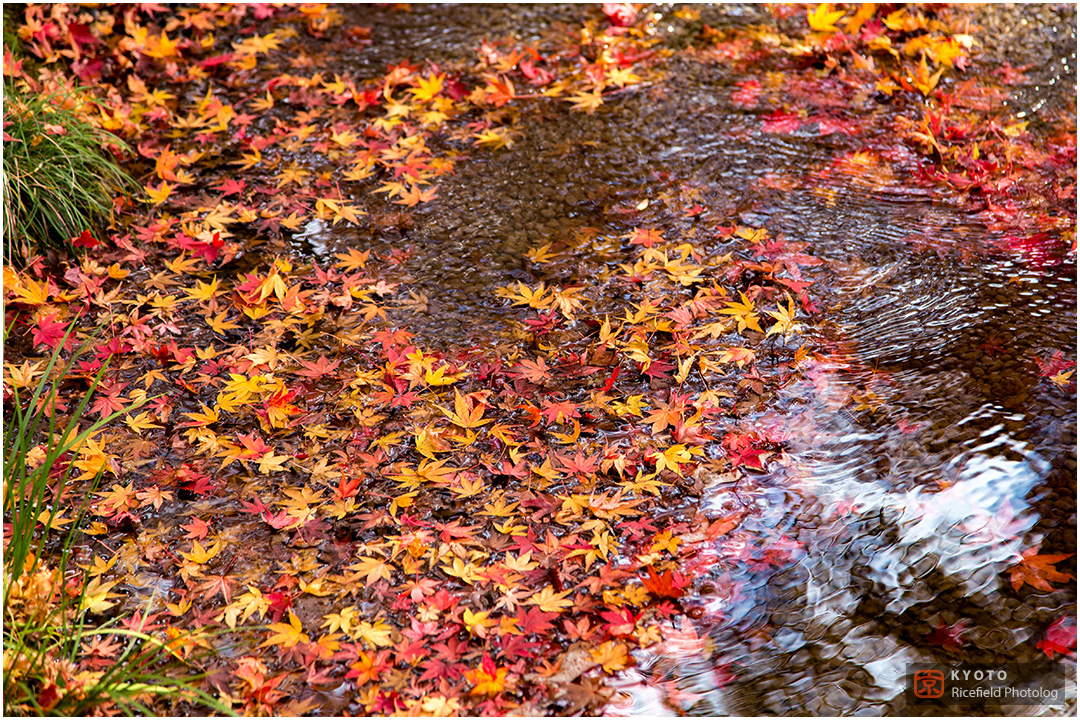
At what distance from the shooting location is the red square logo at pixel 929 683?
6.68 feet

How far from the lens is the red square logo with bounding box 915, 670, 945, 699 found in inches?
80.1

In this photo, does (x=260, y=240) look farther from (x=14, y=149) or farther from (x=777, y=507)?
A: (x=777, y=507)

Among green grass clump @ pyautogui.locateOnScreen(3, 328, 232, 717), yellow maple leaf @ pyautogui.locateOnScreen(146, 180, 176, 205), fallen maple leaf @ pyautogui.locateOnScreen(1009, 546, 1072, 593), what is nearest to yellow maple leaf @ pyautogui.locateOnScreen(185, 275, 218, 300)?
yellow maple leaf @ pyautogui.locateOnScreen(146, 180, 176, 205)

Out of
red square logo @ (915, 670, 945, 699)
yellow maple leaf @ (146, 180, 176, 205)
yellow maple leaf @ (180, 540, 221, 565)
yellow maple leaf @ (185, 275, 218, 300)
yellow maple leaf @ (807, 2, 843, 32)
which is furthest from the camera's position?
yellow maple leaf @ (807, 2, 843, 32)

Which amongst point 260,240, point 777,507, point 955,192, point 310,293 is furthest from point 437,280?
point 955,192

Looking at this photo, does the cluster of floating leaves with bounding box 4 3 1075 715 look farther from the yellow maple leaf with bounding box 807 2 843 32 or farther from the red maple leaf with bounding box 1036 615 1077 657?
the yellow maple leaf with bounding box 807 2 843 32

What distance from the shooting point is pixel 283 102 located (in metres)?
4.38

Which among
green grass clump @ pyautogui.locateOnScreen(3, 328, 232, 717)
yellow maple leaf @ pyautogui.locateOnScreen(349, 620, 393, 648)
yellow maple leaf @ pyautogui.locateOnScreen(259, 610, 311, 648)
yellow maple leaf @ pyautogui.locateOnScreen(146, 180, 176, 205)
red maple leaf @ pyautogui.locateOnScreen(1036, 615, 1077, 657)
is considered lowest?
red maple leaf @ pyautogui.locateOnScreen(1036, 615, 1077, 657)

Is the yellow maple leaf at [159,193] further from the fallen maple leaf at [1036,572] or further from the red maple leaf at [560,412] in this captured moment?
the fallen maple leaf at [1036,572]

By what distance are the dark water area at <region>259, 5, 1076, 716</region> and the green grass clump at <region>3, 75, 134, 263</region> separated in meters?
1.02

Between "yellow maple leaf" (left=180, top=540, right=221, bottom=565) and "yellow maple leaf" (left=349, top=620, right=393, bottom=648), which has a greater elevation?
"yellow maple leaf" (left=180, top=540, right=221, bottom=565)

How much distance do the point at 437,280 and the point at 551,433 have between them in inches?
40.4

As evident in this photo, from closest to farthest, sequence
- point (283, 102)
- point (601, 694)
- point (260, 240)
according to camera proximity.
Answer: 1. point (601, 694)
2. point (260, 240)
3. point (283, 102)

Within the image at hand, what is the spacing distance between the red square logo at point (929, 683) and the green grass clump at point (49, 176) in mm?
3789
